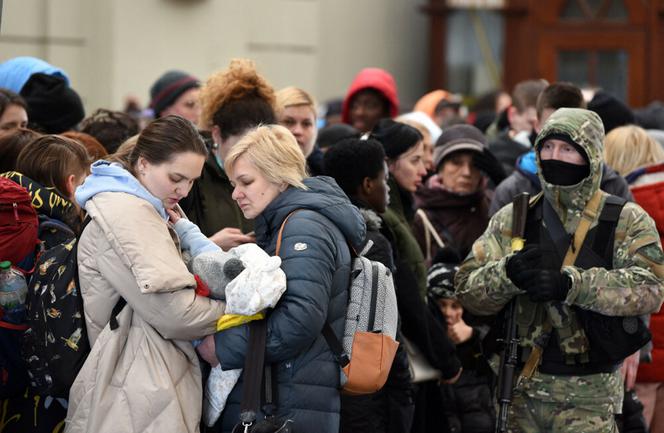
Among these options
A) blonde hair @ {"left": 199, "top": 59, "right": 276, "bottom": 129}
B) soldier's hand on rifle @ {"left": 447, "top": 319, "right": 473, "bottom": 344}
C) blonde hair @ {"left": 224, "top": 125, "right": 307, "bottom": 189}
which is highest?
blonde hair @ {"left": 199, "top": 59, "right": 276, "bottom": 129}

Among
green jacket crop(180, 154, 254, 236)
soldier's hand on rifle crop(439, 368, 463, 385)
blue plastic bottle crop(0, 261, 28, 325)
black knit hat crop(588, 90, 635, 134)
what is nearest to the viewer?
blue plastic bottle crop(0, 261, 28, 325)

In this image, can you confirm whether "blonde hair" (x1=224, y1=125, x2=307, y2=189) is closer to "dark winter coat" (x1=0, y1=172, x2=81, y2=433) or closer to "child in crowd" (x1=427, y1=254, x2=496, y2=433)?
"dark winter coat" (x1=0, y1=172, x2=81, y2=433)

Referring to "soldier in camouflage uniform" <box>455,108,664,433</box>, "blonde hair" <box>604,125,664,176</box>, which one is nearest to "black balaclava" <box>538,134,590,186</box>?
"soldier in camouflage uniform" <box>455,108,664,433</box>

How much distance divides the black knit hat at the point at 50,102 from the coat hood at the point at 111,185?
2.37 m

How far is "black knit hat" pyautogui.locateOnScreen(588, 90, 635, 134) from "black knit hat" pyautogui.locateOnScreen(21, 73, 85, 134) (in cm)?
304

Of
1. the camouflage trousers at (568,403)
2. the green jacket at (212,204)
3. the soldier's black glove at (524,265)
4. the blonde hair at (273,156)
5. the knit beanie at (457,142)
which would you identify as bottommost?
the camouflage trousers at (568,403)

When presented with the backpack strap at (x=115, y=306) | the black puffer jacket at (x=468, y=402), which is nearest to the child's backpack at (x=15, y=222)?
the backpack strap at (x=115, y=306)

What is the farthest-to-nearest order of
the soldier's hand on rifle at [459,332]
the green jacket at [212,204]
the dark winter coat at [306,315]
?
the soldier's hand on rifle at [459,332] → the green jacket at [212,204] → the dark winter coat at [306,315]

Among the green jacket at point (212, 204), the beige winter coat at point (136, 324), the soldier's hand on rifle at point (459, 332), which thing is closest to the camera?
the beige winter coat at point (136, 324)

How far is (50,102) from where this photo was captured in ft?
21.6

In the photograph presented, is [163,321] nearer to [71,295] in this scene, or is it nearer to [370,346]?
[71,295]

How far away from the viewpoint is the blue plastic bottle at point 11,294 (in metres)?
4.50

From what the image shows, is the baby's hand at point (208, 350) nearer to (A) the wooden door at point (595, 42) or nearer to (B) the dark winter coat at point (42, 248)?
(B) the dark winter coat at point (42, 248)

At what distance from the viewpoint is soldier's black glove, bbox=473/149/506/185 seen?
262 inches
